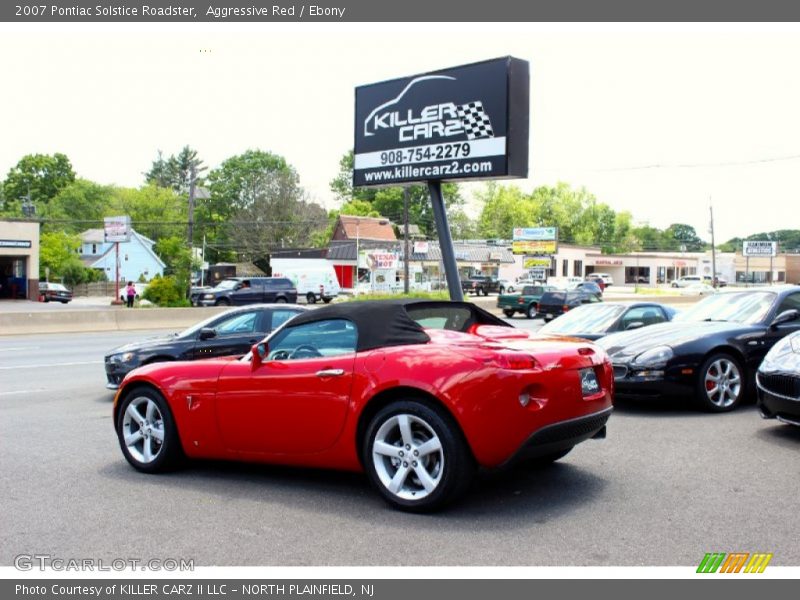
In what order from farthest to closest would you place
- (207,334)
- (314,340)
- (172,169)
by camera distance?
(172,169)
(207,334)
(314,340)

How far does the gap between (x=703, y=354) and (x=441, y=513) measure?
16.6 feet

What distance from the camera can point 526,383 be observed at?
5.16 m

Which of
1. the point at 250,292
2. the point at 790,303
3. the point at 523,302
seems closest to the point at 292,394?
the point at 790,303

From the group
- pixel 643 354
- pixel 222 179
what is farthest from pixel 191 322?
pixel 222 179

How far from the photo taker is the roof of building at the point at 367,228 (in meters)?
90.9

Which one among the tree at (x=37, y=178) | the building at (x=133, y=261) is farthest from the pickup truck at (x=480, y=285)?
the tree at (x=37, y=178)

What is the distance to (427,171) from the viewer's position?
15375mm

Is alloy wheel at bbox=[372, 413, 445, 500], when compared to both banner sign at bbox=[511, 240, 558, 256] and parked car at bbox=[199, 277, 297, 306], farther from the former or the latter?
banner sign at bbox=[511, 240, 558, 256]

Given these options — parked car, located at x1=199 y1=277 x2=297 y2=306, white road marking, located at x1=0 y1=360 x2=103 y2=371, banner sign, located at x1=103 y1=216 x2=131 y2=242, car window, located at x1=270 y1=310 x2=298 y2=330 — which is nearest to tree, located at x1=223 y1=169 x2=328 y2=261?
banner sign, located at x1=103 y1=216 x2=131 y2=242

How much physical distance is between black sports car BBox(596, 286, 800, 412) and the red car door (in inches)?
175

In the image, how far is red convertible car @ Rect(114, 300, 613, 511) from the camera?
5.12 metres

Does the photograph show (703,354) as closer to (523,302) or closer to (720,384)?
(720,384)

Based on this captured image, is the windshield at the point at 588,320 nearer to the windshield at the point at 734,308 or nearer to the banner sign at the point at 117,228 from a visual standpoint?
the windshield at the point at 734,308

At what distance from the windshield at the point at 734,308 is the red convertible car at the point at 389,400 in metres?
4.83
